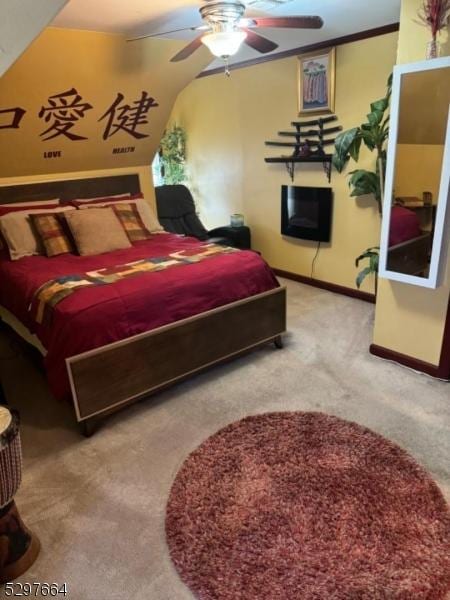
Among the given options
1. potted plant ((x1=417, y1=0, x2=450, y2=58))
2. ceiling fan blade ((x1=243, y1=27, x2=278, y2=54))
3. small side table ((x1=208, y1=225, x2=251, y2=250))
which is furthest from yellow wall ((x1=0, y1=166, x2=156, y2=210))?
potted plant ((x1=417, y1=0, x2=450, y2=58))

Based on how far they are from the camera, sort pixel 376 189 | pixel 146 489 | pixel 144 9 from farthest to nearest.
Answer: pixel 376 189, pixel 144 9, pixel 146 489

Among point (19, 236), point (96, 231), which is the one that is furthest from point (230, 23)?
point (19, 236)

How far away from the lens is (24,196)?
368cm

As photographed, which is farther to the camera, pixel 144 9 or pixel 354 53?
pixel 354 53

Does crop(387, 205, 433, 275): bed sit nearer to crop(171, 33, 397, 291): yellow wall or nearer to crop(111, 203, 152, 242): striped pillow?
crop(171, 33, 397, 291): yellow wall

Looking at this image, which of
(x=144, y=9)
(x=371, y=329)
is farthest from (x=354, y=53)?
(x=371, y=329)

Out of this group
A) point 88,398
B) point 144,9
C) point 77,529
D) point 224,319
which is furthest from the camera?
point 224,319

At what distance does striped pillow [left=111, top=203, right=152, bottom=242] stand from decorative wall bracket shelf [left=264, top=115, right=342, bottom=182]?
5.36ft

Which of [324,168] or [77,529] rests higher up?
[324,168]

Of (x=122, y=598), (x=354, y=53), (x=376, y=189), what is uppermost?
(x=354, y=53)

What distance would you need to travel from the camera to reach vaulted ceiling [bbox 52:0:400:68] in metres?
2.49

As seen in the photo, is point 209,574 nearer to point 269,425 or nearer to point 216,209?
point 269,425

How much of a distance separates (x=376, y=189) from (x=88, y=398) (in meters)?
2.67

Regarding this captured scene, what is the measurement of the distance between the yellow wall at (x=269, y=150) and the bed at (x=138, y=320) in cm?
141
